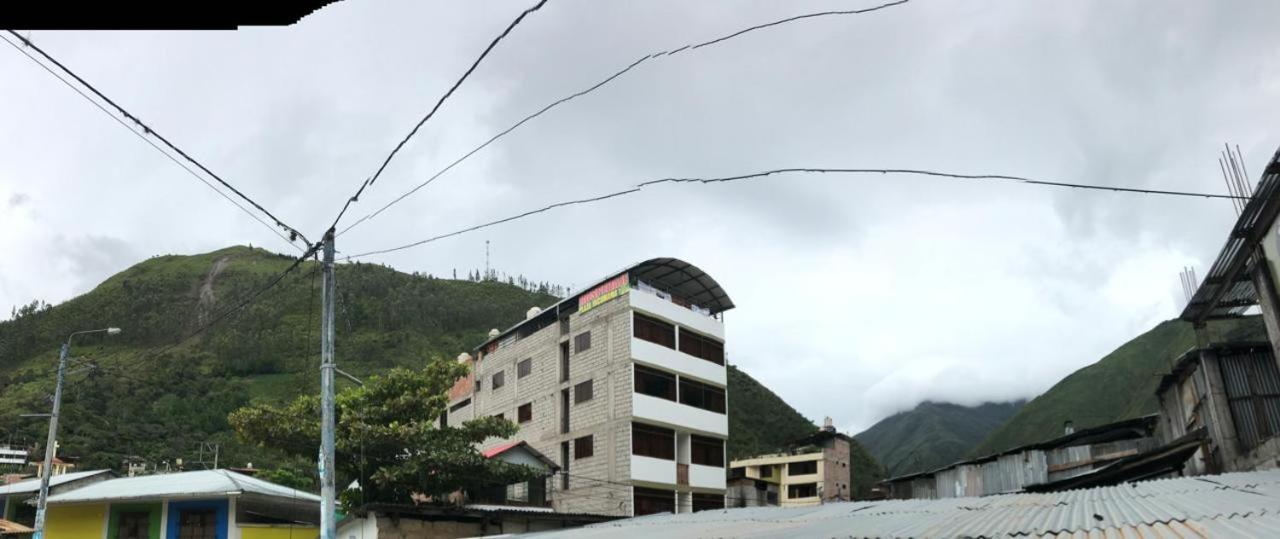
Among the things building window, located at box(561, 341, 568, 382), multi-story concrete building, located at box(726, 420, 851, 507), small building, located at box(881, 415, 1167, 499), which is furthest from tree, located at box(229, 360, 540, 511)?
multi-story concrete building, located at box(726, 420, 851, 507)

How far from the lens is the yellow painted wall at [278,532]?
27.6m

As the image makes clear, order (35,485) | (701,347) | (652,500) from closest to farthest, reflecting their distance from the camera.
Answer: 1. (35,485)
2. (652,500)
3. (701,347)

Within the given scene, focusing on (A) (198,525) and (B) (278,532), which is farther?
(B) (278,532)

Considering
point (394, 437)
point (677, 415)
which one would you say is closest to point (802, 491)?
point (677, 415)

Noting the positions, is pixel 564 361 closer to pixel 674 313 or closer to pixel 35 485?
pixel 674 313

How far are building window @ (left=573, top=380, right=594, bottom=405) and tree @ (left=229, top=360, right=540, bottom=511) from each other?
785cm

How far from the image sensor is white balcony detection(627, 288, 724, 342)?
1411 inches

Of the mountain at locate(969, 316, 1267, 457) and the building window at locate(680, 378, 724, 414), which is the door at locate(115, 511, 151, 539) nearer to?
the building window at locate(680, 378, 724, 414)

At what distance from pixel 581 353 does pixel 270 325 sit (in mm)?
83651

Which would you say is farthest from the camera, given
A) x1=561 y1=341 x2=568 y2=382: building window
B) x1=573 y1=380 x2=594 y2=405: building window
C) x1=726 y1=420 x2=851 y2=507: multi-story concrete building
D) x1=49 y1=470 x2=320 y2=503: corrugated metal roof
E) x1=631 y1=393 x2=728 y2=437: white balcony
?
x1=726 y1=420 x2=851 y2=507: multi-story concrete building

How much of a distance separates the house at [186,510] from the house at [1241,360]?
2519cm

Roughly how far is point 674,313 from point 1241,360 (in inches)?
898

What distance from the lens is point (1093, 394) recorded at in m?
119

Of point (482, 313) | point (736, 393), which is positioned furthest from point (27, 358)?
point (736, 393)
